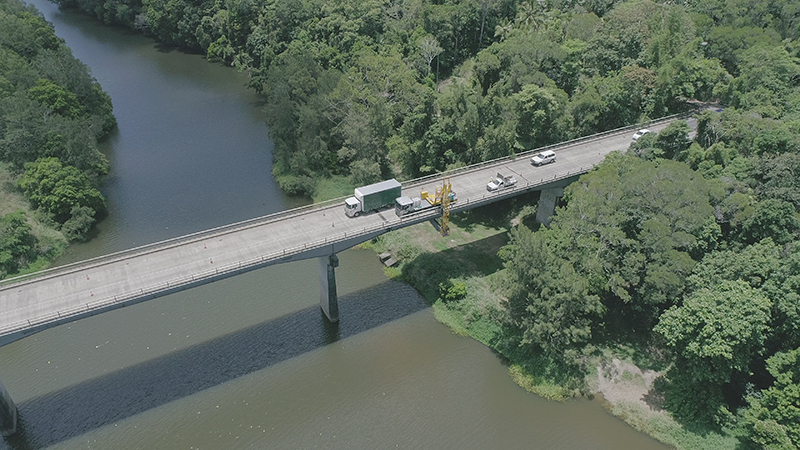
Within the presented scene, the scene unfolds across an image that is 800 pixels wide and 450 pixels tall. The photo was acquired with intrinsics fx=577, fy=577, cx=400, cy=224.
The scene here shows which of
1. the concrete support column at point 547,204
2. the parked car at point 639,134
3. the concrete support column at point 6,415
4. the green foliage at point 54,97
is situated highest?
the green foliage at point 54,97

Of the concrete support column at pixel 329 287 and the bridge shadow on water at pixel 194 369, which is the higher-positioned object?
the concrete support column at pixel 329 287

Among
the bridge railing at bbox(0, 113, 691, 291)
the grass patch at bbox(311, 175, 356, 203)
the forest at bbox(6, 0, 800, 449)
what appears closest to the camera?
the forest at bbox(6, 0, 800, 449)

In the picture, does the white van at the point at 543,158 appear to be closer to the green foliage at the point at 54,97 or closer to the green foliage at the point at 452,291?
the green foliage at the point at 452,291

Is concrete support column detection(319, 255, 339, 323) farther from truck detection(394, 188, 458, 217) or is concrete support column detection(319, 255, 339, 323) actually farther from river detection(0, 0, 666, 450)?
truck detection(394, 188, 458, 217)

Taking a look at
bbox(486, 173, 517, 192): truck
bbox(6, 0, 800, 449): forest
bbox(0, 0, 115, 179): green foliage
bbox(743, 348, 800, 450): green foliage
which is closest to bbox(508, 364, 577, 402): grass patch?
bbox(6, 0, 800, 449): forest

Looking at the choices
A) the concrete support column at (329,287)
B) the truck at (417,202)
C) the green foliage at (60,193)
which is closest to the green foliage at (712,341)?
the truck at (417,202)

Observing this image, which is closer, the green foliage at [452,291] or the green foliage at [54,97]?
the green foliage at [452,291]
